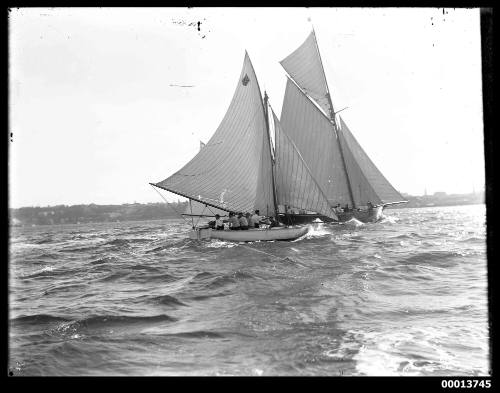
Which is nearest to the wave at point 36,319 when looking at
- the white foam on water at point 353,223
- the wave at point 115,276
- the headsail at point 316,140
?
the wave at point 115,276

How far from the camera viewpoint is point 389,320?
29.9ft

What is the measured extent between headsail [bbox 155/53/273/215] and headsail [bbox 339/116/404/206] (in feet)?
68.8

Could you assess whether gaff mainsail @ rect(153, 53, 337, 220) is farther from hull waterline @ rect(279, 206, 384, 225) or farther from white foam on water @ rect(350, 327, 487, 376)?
white foam on water @ rect(350, 327, 487, 376)

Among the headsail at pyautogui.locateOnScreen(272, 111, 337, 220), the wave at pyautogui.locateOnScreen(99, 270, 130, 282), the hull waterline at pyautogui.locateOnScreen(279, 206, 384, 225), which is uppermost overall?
the headsail at pyautogui.locateOnScreen(272, 111, 337, 220)

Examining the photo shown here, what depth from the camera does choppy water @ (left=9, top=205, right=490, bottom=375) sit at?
6668 millimetres

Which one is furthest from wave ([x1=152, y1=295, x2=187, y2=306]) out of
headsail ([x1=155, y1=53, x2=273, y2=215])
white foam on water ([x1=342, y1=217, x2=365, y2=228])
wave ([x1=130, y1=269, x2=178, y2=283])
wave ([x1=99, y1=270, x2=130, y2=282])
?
white foam on water ([x1=342, y1=217, x2=365, y2=228])

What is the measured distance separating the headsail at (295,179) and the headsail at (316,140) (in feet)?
51.6

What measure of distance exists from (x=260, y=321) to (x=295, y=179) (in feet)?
75.9

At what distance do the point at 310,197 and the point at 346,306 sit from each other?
2134 centimetres

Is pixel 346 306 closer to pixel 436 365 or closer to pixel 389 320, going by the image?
pixel 389 320

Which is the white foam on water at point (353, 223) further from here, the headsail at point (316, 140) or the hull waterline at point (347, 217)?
the headsail at point (316, 140)

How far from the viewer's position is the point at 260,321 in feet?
29.7

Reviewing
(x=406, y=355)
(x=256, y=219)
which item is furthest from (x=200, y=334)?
(x=256, y=219)
